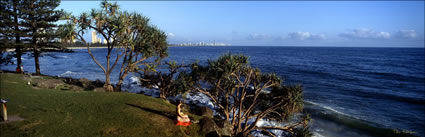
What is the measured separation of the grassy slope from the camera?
1149 cm

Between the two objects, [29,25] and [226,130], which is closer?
[226,130]

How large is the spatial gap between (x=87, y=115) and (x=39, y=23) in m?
28.7

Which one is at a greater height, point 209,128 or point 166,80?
point 166,80

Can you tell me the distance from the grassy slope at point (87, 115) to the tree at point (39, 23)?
18581 millimetres

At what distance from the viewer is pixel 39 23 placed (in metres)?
33.9

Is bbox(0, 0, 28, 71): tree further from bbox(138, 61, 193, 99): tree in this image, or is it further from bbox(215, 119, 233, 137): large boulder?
bbox(215, 119, 233, 137): large boulder

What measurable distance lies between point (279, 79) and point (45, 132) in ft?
48.0

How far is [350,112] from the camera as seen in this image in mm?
26547

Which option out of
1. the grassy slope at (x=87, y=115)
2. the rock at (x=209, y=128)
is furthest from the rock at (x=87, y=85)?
the rock at (x=209, y=128)

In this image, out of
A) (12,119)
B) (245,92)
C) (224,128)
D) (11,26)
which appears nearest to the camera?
(12,119)

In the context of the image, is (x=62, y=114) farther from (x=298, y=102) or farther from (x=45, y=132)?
(x=298, y=102)

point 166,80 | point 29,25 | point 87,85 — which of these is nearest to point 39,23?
point 29,25

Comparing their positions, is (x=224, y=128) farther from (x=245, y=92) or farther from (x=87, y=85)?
(x=87, y=85)

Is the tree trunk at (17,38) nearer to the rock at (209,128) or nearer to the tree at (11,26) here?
the tree at (11,26)
